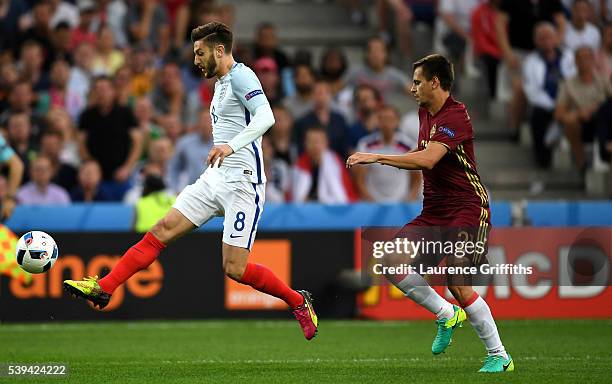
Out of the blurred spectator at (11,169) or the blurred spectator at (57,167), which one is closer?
the blurred spectator at (11,169)

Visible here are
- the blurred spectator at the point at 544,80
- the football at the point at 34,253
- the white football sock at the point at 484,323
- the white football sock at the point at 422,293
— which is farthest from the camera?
the blurred spectator at the point at 544,80

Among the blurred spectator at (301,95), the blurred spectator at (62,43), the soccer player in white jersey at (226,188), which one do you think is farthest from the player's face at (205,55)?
the blurred spectator at (62,43)

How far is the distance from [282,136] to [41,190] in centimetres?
314

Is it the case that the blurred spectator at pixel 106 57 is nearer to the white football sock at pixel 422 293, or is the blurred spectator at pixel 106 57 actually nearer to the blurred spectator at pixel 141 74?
the blurred spectator at pixel 141 74

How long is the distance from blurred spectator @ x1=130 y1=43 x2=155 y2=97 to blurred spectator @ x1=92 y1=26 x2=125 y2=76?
0.87 ft

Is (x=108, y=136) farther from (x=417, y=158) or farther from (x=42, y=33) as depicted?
(x=417, y=158)

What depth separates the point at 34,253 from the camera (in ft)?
33.2

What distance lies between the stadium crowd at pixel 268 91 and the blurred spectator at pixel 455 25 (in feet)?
0.09

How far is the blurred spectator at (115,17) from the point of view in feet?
65.1

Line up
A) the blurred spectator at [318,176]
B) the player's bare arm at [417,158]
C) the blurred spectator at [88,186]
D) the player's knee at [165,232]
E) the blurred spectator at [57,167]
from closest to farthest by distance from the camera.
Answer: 1. the player's bare arm at [417,158]
2. the player's knee at [165,232]
3. the blurred spectator at [88,186]
4. the blurred spectator at [318,176]
5. the blurred spectator at [57,167]

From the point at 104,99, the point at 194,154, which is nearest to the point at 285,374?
the point at 194,154

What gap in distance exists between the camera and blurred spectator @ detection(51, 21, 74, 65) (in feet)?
61.5

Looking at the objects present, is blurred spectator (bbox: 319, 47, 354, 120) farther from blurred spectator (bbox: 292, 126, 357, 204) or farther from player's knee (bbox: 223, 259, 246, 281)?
player's knee (bbox: 223, 259, 246, 281)

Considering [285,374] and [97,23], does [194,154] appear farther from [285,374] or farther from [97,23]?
[285,374]
